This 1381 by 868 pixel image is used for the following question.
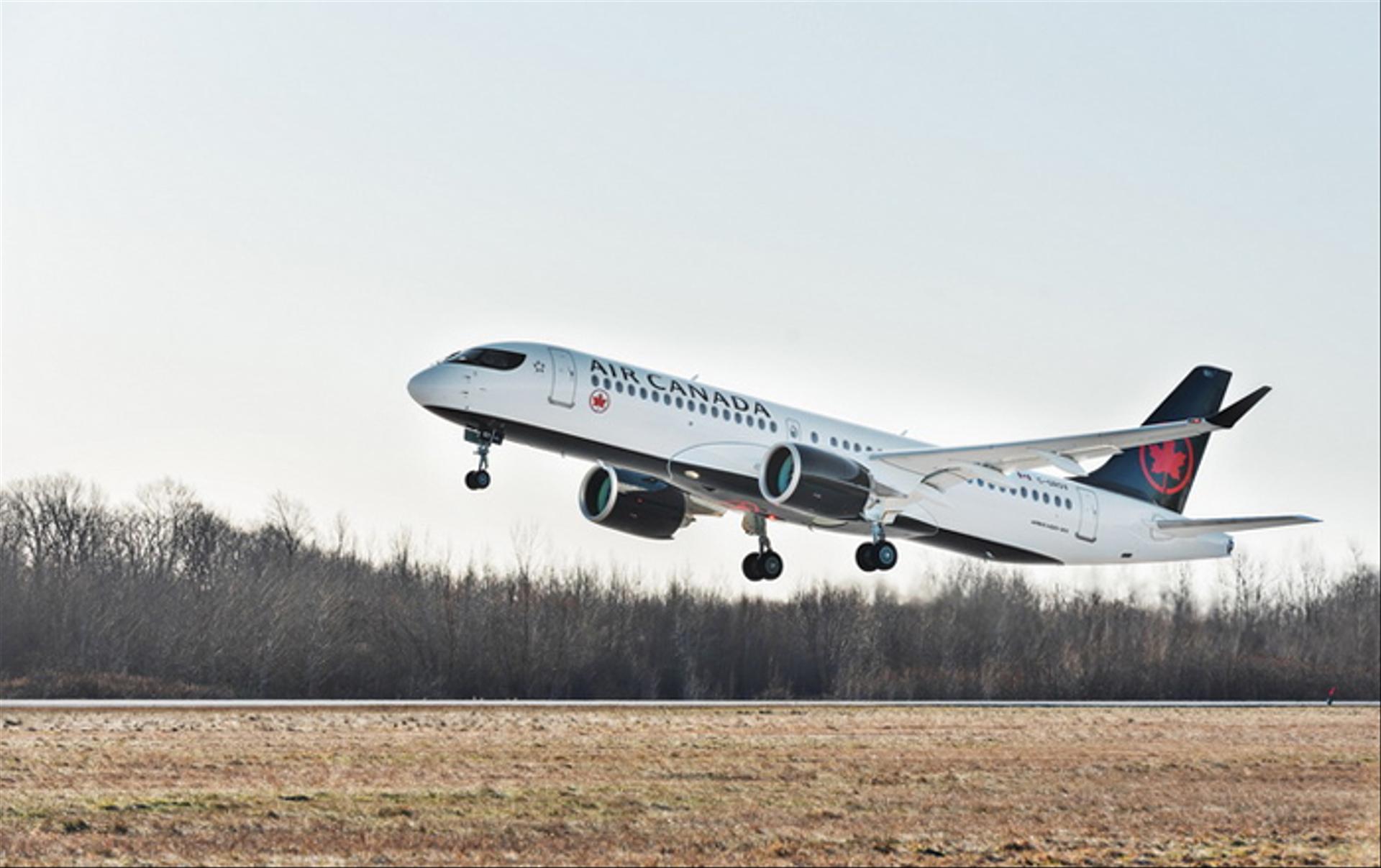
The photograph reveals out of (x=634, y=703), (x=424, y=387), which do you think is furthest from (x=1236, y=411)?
(x=634, y=703)

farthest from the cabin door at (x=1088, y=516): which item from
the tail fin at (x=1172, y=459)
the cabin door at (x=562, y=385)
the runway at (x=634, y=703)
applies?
the runway at (x=634, y=703)

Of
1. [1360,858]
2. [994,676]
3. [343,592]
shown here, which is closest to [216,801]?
[1360,858]

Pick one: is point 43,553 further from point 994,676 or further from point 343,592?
point 994,676

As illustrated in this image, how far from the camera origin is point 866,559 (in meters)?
45.9

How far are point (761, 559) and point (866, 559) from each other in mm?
3200

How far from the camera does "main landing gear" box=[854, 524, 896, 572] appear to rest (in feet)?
150

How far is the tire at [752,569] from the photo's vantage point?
157 ft

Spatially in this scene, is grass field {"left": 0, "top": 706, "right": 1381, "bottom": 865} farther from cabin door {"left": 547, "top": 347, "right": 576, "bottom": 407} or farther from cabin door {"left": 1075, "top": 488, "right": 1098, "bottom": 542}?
cabin door {"left": 547, "top": 347, "right": 576, "bottom": 407}

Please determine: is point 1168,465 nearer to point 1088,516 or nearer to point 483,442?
point 1088,516

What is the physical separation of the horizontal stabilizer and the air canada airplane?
59 millimetres

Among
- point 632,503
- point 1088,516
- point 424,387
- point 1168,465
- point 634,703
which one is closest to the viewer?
point 424,387

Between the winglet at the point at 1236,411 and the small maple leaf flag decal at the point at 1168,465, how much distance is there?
13.6 meters

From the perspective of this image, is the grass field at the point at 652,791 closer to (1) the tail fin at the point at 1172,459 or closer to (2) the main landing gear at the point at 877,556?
(2) the main landing gear at the point at 877,556

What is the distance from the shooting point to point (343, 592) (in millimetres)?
77812
